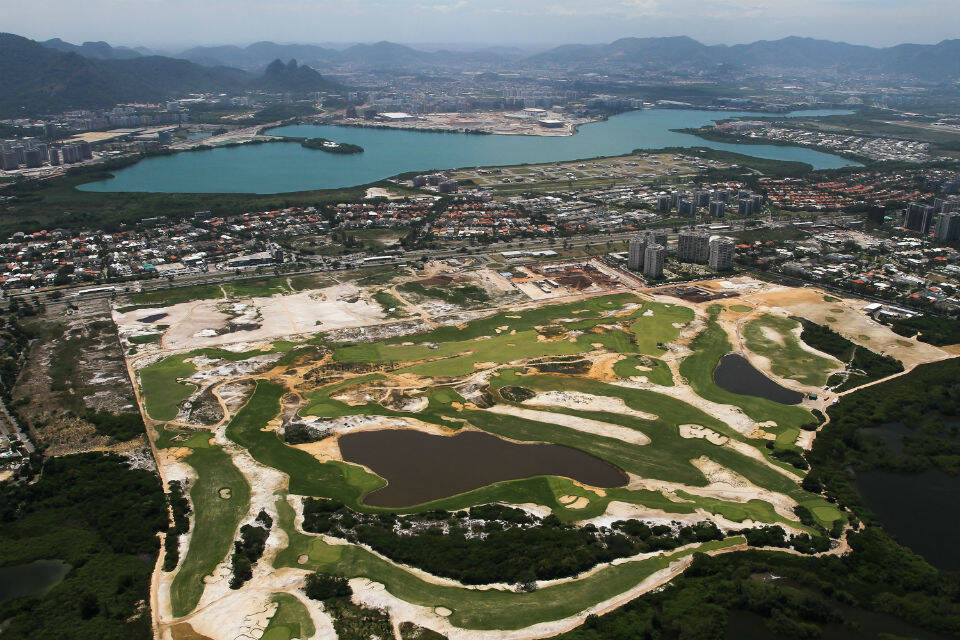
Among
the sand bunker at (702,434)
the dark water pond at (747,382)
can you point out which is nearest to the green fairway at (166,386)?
the sand bunker at (702,434)

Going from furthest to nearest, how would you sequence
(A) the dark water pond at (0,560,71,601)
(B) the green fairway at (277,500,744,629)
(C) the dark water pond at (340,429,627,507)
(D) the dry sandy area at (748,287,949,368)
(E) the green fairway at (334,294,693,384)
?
(D) the dry sandy area at (748,287,949,368) → (E) the green fairway at (334,294,693,384) → (C) the dark water pond at (340,429,627,507) → (A) the dark water pond at (0,560,71,601) → (B) the green fairway at (277,500,744,629)

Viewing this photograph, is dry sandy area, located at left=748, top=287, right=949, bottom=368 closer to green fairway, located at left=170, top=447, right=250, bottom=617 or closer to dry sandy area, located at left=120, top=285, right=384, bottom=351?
dry sandy area, located at left=120, top=285, right=384, bottom=351

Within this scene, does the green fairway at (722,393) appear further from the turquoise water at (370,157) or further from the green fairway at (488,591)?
the turquoise water at (370,157)

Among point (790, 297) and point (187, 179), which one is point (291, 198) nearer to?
point (187, 179)

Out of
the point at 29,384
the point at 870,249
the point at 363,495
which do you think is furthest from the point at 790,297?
the point at 29,384

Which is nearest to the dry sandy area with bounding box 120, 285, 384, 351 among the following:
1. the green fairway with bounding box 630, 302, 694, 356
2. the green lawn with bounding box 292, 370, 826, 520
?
the green lawn with bounding box 292, 370, 826, 520
